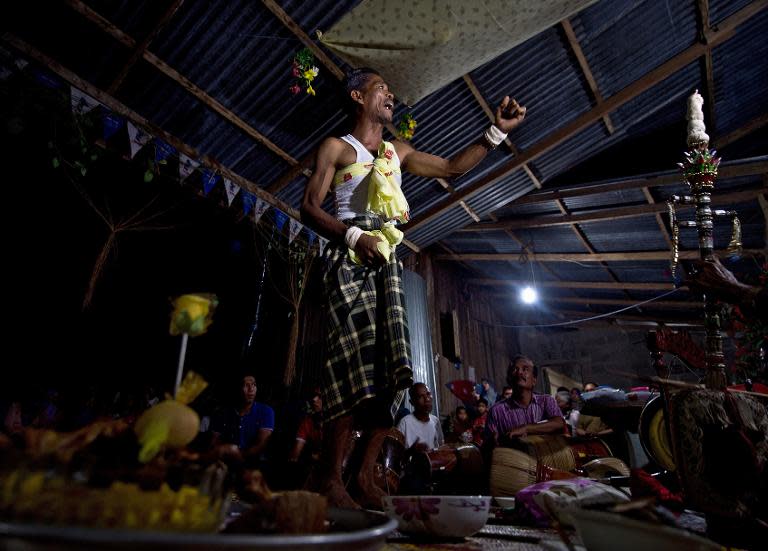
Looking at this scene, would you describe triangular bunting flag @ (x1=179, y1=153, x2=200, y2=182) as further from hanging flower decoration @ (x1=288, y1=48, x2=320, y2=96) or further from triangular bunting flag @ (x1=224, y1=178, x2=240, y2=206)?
hanging flower decoration @ (x1=288, y1=48, x2=320, y2=96)

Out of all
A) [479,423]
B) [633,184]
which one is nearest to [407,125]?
[633,184]

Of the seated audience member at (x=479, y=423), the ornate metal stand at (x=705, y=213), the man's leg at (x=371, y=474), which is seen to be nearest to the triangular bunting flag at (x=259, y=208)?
the man's leg at (x=371, y=474)

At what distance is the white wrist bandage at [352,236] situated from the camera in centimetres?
215

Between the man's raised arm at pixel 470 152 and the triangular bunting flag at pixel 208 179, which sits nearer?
the man's raised arm at pixel 470 152

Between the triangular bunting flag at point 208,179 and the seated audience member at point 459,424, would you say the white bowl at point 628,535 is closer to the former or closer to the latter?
the triangular bunting flag at point 208,179

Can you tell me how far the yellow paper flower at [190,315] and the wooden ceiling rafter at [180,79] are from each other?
177 inches

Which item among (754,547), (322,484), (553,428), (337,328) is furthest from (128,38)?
(553,428)

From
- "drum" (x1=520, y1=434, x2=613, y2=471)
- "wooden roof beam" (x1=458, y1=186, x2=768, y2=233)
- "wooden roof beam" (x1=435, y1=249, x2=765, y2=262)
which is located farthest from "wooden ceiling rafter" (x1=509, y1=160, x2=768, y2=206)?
"drum" (x1=520, y1=434, x2=613, y2=471)

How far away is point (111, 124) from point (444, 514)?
17.0 feet

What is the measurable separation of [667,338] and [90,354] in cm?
807

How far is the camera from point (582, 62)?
627 cm

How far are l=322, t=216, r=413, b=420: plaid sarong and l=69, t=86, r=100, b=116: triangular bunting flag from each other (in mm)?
3745

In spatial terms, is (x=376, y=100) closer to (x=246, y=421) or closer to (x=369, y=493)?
(x=369, y=493)

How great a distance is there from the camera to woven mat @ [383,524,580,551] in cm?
139
